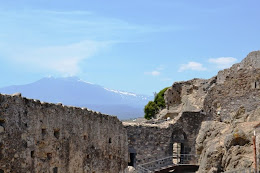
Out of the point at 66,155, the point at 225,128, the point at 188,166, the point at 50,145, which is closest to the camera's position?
the point at 50,145

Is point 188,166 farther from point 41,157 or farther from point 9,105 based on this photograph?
point 9,105

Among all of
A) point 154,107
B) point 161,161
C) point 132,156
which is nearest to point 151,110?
point 154,107

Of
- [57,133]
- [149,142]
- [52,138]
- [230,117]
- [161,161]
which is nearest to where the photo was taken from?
[52,138]

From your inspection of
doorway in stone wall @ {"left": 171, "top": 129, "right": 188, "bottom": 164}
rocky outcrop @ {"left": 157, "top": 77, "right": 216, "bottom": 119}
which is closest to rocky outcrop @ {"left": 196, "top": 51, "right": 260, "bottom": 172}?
doorway in stone wall @ {"left": 171, "top": 129, "right": 188, "bottom": 164}

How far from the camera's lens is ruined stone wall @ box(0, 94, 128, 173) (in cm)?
1463

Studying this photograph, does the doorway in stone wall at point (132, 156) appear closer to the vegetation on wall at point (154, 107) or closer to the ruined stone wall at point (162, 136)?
the ruined stone wall at point (162, 136)

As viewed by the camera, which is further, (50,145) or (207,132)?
(207,132)

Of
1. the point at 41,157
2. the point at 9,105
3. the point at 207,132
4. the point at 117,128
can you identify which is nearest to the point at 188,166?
the point at 207,132

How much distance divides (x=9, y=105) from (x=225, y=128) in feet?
43.4

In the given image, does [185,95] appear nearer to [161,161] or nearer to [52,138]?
[161,161]

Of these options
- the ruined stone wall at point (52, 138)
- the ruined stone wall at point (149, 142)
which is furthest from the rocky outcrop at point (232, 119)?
the ruined stone wall at point (52, 138)

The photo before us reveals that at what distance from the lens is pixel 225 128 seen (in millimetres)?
23812

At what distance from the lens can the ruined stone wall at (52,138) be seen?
1463cm

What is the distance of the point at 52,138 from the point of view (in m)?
17.0
